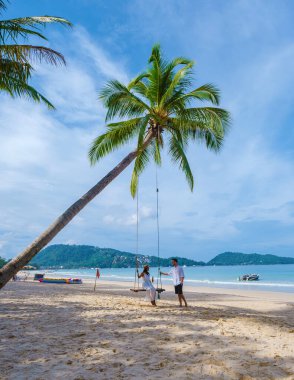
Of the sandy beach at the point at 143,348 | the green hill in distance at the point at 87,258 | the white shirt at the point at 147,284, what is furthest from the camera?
the green hill in distance at the point at 87,258

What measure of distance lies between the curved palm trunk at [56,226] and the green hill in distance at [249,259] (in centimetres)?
17883

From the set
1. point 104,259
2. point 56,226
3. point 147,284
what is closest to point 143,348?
point 56,226

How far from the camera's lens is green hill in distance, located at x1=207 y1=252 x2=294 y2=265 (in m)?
178

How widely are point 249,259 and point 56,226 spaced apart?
607 ft

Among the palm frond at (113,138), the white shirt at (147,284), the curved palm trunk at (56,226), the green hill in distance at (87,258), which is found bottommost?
the white shirt at (147,284)

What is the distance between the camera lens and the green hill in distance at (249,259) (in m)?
178

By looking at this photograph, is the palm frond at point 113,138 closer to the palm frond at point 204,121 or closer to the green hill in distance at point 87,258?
the palm frond at point 204,121

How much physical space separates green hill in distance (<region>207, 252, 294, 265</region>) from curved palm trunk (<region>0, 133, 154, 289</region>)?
17883 cm

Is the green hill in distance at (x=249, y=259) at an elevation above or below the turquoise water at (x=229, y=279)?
above

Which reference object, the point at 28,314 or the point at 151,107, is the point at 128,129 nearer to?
the point at 151,107

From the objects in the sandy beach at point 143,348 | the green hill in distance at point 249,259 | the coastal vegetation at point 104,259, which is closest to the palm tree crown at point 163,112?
the sandy beach at point 143,348

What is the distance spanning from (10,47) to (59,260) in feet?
625

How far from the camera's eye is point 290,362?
4957 millimetres

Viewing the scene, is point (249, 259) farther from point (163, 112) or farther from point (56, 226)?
point (56, 226)
